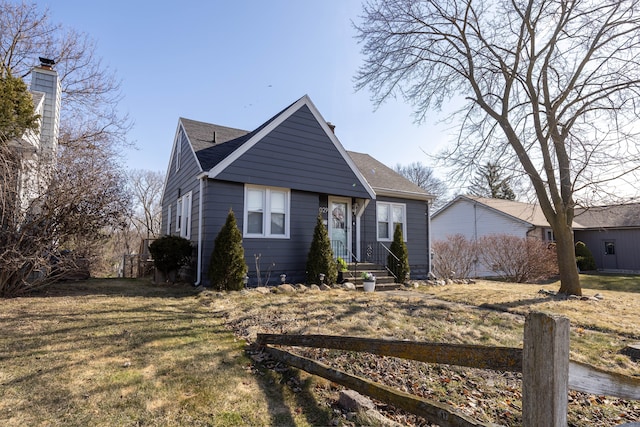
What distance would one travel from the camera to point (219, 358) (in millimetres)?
4090

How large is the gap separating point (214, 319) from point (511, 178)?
9307mm

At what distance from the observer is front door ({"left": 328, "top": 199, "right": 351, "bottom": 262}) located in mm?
11891

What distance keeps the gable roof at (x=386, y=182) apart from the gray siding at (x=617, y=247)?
16.6 m

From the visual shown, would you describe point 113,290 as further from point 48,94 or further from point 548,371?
point 548,371

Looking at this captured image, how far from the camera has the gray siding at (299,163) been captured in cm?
1002

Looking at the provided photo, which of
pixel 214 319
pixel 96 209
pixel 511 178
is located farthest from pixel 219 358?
pixel 511 178

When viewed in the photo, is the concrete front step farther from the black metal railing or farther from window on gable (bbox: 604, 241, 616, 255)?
window on gable (bbox: 604, 241, 616, 255)

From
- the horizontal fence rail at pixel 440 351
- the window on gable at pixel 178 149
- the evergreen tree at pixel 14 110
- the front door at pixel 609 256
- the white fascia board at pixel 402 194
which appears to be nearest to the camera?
the horizontal fence rail at pixel 440 351

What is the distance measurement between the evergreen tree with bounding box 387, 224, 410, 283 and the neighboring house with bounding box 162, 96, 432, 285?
638 mm

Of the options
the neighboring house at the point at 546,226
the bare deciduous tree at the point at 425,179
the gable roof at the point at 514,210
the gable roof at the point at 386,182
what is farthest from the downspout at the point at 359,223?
the bare deciduous tree at the point at 425,179

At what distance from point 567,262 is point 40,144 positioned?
1590 centimetres

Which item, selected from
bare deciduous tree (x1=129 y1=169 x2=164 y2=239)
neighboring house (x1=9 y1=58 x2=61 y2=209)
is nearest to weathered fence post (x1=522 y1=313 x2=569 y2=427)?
neighboring house (x1=9 y1=58 x2=61 y2=209)

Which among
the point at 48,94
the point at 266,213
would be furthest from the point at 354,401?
the point at 48,94

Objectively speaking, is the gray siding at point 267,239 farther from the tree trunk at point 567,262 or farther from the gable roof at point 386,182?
the tree trunk at point 567,262
